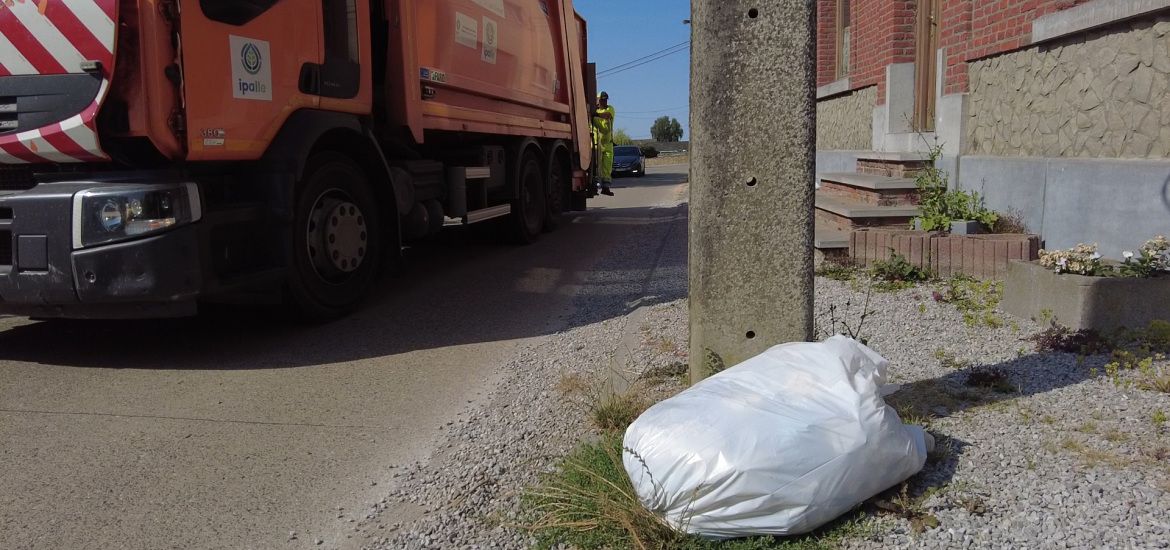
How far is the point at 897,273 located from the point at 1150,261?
1.86 meters

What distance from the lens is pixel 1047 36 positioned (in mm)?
6312

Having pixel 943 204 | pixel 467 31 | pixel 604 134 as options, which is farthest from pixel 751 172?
pixel 604 134

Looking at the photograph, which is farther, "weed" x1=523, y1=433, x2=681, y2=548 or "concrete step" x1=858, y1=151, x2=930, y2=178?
"concrete step" x1=858, y1=151, x2=930, y2=178

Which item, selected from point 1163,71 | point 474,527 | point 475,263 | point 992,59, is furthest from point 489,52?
point 474,527

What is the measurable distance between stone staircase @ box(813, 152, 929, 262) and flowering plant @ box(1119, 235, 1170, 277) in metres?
2.39

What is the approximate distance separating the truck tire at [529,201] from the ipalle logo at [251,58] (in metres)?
5.02

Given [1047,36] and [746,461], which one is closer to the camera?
[746,461]

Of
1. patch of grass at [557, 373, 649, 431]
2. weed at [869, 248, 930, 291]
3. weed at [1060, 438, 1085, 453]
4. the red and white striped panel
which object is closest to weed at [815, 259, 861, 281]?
weed at [869, 248, 930, 291]

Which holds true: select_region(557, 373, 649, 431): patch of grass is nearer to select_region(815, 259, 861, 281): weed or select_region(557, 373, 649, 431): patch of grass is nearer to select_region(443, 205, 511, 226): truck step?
select_region(815, 259, 861, 281): weed

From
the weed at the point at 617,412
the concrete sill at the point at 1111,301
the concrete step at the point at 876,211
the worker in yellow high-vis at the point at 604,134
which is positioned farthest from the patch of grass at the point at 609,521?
the worker in yellow high-vis at the point at 604,134

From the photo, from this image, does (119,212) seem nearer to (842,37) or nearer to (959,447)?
(959,447)

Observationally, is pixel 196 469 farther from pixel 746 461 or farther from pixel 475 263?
pixel 475 263

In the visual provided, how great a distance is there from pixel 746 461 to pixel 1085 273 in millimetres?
3313

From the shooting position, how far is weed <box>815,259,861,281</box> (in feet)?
22.0
